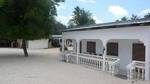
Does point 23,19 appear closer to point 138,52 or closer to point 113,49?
point 113,49

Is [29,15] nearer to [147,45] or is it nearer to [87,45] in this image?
[87,45]

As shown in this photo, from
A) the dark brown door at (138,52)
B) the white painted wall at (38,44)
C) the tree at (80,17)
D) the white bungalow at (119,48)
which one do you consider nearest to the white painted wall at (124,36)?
the white bungalow at (119,48)

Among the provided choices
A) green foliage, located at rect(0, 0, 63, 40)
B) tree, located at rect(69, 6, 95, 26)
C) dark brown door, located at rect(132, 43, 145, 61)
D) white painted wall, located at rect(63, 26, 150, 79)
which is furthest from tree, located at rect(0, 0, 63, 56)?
tree, located at rect(69, 6, 95, 26)

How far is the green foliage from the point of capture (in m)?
22.5

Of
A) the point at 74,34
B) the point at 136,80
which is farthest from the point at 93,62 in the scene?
the point at 136,80

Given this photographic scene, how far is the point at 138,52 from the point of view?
1523 centimetres

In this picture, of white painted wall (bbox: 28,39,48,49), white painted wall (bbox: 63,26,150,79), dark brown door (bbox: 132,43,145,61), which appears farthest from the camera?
white painted wall (bbox: 28,39,48,49)

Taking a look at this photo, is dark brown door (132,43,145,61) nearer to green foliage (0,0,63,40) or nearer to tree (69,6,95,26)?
green foliage (0,0,63,40)

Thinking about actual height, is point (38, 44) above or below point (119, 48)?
above

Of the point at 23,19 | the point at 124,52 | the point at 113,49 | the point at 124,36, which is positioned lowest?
the point at 124,52

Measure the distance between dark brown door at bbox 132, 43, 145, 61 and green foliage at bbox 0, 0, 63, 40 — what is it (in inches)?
399

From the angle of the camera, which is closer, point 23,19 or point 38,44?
point 23,19

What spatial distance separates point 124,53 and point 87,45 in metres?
6.04

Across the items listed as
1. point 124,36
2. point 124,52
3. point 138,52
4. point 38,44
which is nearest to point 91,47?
point 124,52
